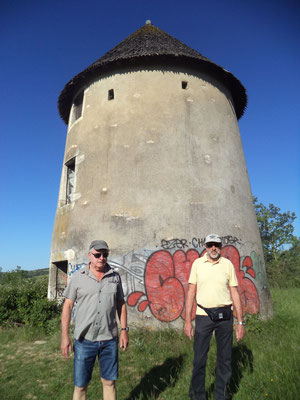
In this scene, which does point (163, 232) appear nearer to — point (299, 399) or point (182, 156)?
point (182, 156)

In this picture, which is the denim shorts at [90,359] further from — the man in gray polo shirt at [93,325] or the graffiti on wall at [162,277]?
the graffiti on wall at [162,277]

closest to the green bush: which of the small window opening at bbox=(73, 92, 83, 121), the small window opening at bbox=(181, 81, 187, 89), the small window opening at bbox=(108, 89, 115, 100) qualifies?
A: the small window opening at bbox=(73, 92, 83, 121)

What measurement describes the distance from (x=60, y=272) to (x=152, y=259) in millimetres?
4115

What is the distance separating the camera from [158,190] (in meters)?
7.21

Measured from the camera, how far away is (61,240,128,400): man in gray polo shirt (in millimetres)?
2732

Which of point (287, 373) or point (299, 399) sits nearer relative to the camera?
point (299, 399)

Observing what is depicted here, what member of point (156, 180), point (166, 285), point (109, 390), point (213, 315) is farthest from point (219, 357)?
point (156, 180)

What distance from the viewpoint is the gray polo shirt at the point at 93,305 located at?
2764 millimetres

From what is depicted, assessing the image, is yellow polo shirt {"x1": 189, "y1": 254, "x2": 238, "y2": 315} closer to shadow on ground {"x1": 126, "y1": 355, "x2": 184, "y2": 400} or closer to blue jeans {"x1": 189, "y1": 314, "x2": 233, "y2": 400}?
blue jeans {"x1": 189, "y1": 314, "x2": 233, "y2": 400}

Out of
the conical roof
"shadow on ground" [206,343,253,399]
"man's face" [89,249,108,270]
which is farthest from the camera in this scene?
the conical roof

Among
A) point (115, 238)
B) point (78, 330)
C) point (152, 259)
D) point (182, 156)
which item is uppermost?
point (182, 156)

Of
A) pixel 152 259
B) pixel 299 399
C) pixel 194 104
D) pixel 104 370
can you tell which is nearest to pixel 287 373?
pixel 299 399

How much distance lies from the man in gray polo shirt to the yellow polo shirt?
107 cm

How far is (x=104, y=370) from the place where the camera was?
279 centimetres
